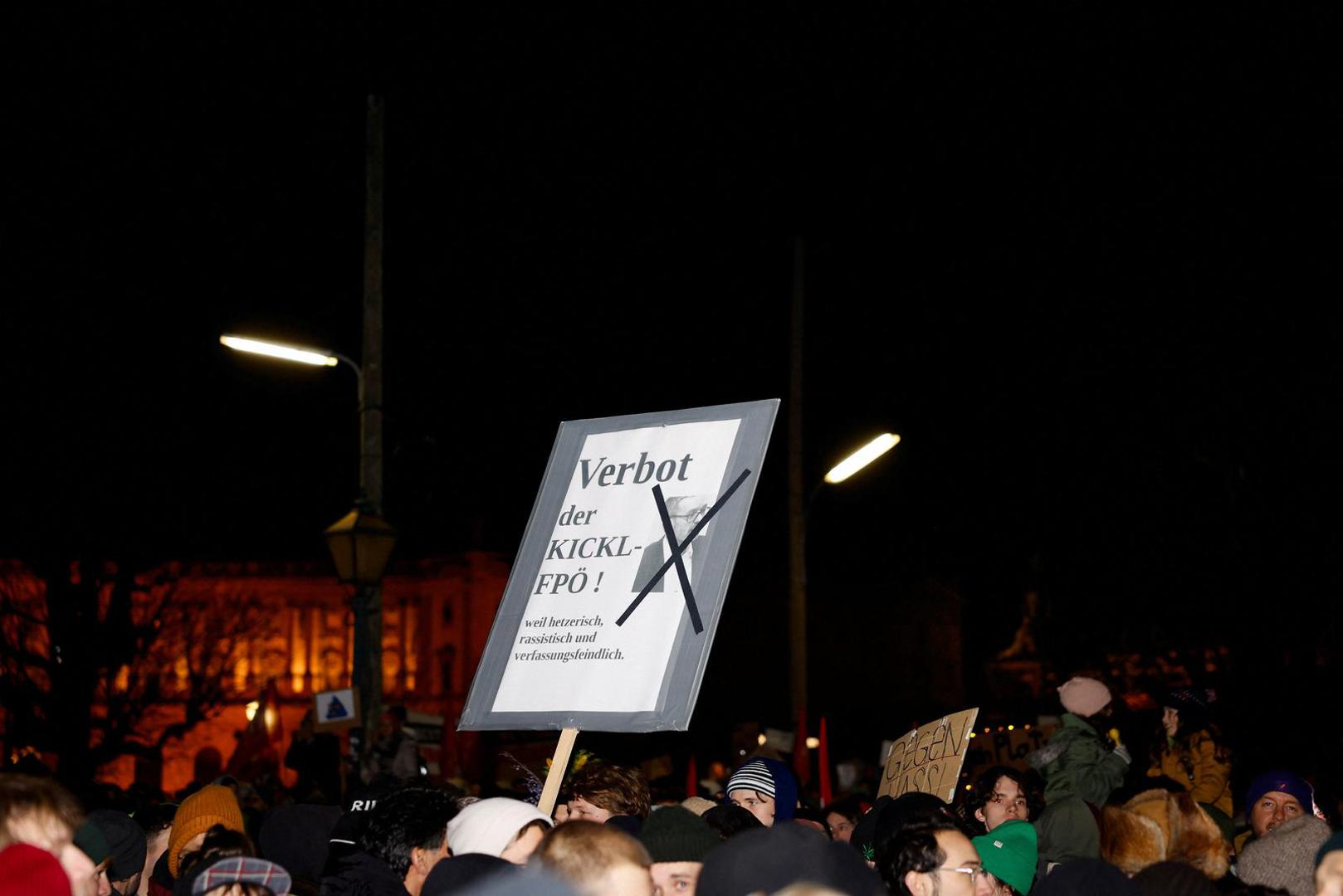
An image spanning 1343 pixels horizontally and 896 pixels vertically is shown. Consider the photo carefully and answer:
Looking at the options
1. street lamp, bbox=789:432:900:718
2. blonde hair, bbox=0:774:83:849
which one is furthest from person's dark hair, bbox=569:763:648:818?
street lamp, bbox=789:432:900:718

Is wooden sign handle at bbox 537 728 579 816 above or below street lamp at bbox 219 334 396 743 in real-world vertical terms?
below

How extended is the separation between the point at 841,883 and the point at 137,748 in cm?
4652

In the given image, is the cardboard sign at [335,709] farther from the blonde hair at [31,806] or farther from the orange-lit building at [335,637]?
the orange-lit building at [335,637]

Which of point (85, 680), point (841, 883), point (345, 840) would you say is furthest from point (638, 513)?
point (85, 680)

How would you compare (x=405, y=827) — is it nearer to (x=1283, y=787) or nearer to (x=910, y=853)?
(x=910, y=853)

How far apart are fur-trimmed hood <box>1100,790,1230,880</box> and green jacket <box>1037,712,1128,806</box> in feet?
6.51

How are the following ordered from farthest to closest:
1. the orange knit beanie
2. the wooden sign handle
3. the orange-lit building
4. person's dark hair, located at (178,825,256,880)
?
the orange-lit building, the orange knit beanie, person's dark hair, located at (178,825,256,880), the wooden sign handle

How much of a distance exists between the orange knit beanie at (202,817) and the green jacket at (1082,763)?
4.39 m

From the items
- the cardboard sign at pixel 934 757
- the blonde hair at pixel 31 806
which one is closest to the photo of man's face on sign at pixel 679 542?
the blonde hair at pixel 31 806

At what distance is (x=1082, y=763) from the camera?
8.66 metres

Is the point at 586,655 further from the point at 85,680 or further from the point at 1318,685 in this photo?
the point at 85,680

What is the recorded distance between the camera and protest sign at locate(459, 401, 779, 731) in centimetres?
549

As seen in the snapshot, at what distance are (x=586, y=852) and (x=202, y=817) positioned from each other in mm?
3426

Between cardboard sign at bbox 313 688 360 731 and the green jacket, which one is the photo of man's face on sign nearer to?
the green jacket
